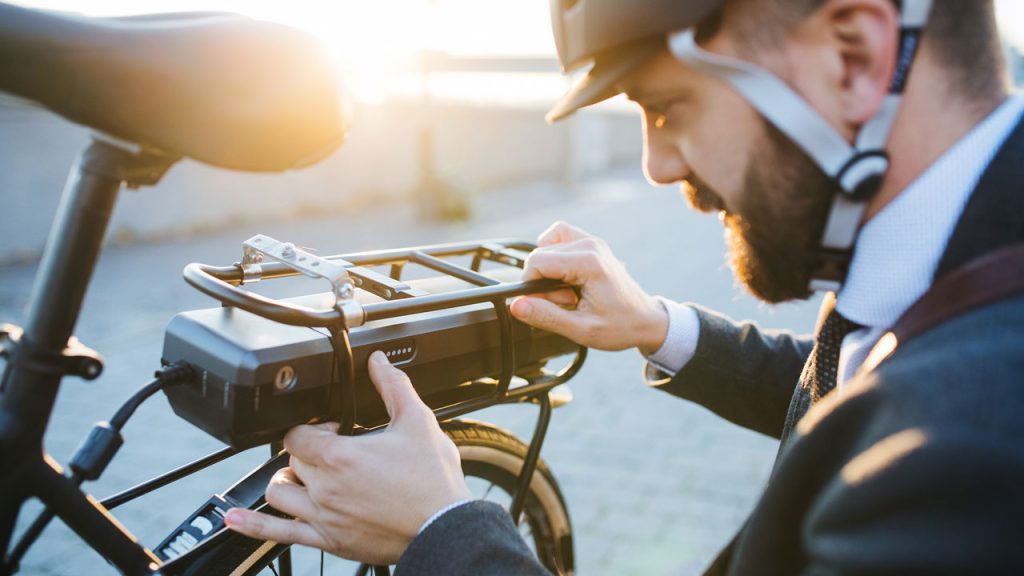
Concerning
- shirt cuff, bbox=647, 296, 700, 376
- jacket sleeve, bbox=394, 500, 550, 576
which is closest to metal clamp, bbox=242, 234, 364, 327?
jacket sleeve, bbox=394, 500, 550, 576

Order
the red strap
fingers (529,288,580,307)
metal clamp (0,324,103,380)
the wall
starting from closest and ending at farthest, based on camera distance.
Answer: the red strap
metal clamp (0,324,103,380)
fingers (529,288,580,307)
the wall

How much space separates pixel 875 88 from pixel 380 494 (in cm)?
99

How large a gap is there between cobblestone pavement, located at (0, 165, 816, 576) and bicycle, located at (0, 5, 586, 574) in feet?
2.42

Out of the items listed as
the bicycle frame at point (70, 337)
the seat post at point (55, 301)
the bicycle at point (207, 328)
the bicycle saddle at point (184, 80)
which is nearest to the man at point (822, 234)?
the bicycle at point (207, 328)

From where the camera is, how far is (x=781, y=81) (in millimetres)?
1266

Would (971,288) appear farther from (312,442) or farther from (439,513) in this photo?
(312,442)

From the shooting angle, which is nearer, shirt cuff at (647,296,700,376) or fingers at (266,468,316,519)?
fingers at (266,468,316,519)

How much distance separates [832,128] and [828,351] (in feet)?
1.35

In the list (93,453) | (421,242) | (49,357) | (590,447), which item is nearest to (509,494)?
(93,453)

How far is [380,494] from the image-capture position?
1.30 metres

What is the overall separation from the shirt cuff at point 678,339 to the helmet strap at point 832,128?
73 cm

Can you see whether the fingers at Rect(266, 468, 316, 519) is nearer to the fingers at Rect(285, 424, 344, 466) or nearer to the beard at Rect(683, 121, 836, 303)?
the fingers at Rect(285, 424, 344, 466)

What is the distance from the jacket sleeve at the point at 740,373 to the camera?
2059 mm

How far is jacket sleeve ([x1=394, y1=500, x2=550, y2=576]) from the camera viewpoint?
1.25 meters
